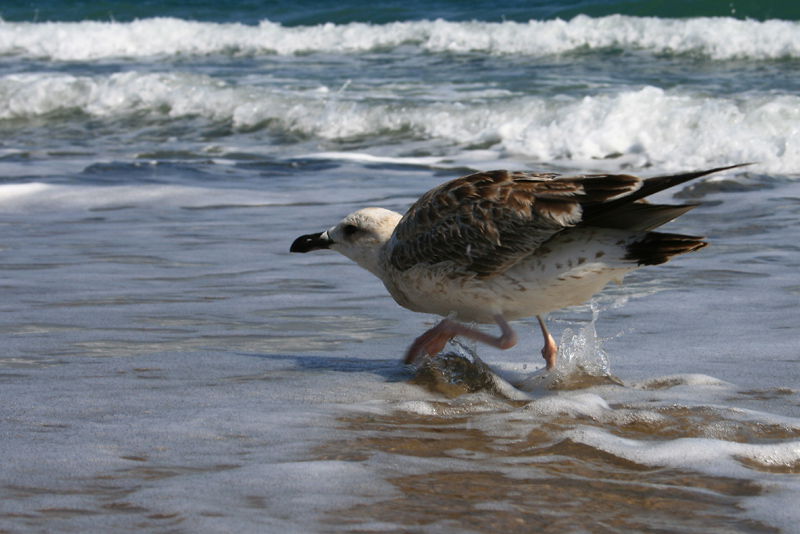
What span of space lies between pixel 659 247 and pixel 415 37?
754 inches

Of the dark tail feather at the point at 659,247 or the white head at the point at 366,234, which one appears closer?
the dark tail feather at the point at 659,247

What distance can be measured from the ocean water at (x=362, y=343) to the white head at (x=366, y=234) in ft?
1.47

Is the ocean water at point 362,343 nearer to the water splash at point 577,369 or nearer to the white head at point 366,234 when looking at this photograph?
the water splash at point 577,369

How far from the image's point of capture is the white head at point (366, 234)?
470cm

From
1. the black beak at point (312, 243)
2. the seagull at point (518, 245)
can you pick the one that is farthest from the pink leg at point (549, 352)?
the black beak at point (312, 243)

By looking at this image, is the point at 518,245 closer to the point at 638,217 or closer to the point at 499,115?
the point at 638,217

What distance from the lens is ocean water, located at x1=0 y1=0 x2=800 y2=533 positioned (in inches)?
110

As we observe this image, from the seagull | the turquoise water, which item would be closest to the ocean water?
the seagull

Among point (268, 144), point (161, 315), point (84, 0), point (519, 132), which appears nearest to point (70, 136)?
point (268, 144)

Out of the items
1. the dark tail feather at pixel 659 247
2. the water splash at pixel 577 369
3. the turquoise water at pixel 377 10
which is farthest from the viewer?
the turquoise water at pixel 377 10

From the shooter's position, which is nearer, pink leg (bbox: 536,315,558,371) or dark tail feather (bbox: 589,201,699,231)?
dark tail feather (bbox: 589,201,699,231)

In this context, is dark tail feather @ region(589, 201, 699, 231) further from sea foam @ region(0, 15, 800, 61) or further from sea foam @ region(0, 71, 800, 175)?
sea foam @ region(0, 15, 800, 61)

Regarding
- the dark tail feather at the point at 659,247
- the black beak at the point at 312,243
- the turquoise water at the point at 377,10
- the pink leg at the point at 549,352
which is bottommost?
the pink leg at the point at 549,352

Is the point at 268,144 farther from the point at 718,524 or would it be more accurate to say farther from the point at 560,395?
the point at 718,524
